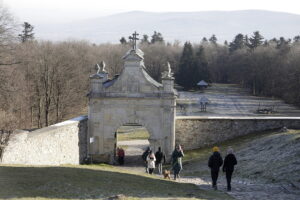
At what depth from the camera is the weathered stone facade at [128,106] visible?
27859 millimetres

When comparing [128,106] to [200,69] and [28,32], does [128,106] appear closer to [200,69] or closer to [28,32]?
[28,32]

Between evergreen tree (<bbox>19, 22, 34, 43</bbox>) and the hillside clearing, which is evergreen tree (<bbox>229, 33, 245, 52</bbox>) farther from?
the hillside clearing

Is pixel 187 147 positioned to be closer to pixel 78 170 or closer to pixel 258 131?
pixel 258 131

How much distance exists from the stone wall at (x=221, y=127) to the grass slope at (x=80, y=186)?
1427cm

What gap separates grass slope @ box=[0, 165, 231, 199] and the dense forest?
6277mm

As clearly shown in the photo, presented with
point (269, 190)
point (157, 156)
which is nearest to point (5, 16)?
point (157, 156)

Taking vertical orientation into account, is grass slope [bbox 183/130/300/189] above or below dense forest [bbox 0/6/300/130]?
below

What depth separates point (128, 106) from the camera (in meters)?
28.0

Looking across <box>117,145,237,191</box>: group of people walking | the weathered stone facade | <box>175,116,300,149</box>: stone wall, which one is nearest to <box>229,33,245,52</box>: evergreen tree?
<box>175,116,300,149</box>: stone wall

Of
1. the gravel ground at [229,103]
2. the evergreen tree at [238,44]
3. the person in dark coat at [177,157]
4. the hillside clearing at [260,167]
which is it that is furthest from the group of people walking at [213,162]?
the evergreen tree at [238,44]

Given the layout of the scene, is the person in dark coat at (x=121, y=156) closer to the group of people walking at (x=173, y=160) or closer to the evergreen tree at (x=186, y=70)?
the group of people walking at (x=173, y=160)

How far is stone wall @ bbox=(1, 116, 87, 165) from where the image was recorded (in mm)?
18703

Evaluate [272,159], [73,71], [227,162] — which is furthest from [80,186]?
[73,71]

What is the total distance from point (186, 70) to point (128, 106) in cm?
5336
